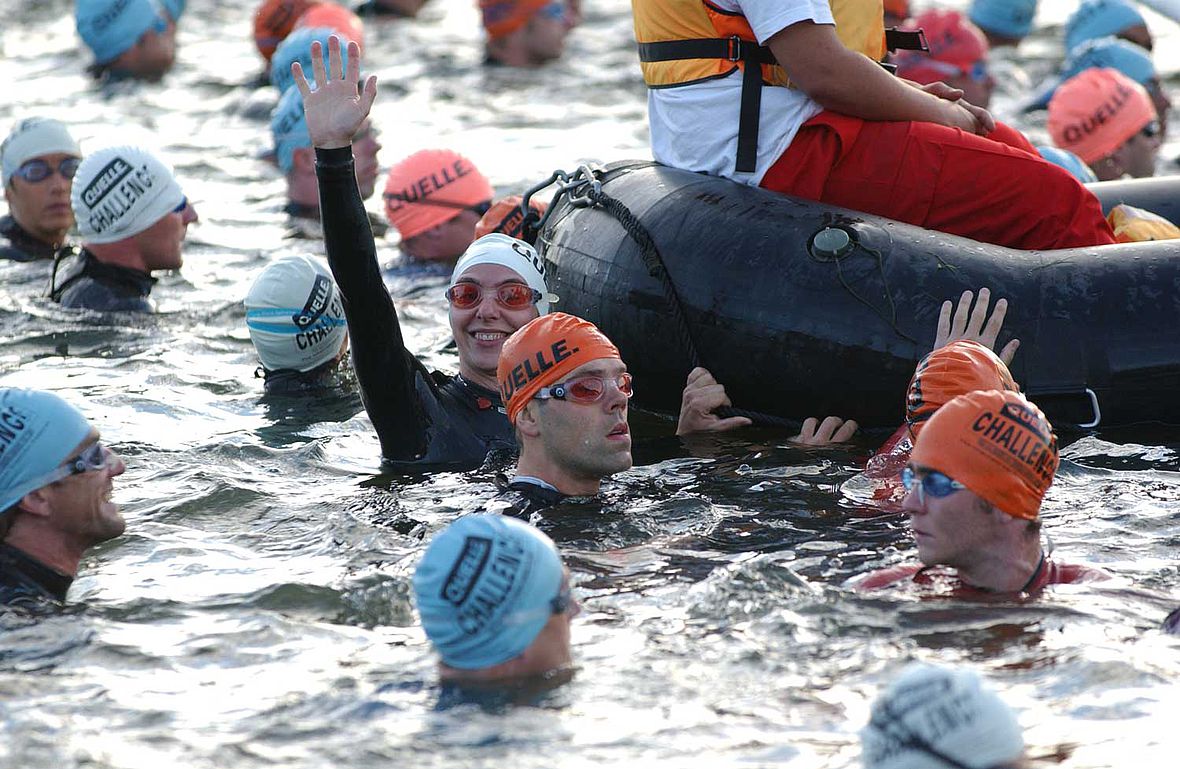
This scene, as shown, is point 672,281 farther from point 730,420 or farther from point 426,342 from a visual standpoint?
point 426,342

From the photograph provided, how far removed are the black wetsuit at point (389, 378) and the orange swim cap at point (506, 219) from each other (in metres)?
1.44

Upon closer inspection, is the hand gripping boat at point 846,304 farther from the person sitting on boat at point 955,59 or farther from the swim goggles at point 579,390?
the person sitting on boat at point 955,59

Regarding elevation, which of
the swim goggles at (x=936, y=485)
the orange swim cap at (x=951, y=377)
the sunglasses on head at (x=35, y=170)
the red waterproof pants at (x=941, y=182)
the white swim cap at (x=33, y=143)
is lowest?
the sunglasses on head at (x=35, y=170)

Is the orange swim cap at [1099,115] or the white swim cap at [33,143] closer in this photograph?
the white swim cap at [33,143]

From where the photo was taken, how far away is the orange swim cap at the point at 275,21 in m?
17.1

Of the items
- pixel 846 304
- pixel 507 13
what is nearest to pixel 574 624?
pixel 846 304

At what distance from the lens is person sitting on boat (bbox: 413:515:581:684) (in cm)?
450

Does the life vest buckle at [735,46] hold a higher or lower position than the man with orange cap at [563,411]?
higher

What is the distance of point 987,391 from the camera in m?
5.30

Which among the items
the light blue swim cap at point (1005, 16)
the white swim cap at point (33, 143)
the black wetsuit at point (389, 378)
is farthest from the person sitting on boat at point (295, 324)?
the light blue swim cap at point (1005, 16)

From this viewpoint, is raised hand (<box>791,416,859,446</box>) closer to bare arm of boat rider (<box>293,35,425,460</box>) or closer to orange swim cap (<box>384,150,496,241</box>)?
bare arm of boat rider (<box>293,35,425,460</box>)

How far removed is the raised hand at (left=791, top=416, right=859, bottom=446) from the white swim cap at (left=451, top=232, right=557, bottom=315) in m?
1.32

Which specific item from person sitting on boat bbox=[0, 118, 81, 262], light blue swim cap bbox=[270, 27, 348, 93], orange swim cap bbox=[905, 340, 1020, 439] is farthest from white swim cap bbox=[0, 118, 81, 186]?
orange swim cap bbox=[905, 340, 1020, 439]

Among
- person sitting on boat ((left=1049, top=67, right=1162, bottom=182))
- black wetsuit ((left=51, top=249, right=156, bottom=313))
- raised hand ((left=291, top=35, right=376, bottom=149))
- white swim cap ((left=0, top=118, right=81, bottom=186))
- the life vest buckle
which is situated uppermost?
the life vest buckle
